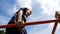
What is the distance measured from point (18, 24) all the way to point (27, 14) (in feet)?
3.64

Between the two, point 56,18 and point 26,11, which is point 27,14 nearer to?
point 26,11

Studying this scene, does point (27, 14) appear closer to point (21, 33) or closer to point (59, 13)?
point (21, 33)

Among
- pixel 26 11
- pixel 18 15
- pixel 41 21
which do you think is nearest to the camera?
pixel 41 21

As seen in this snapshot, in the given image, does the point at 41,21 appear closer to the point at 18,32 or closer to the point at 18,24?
the point at 18,24

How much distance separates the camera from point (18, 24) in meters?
A: 5.10

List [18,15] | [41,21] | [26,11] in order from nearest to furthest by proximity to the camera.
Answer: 1. [41,21]
2. [18,15]
3. [26,11]

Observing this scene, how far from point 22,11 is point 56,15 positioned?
1.14 m

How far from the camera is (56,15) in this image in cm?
517

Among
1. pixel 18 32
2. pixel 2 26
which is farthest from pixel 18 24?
pixel 18 32

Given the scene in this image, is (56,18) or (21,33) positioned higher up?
(56,18)

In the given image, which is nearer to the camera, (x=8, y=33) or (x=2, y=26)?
(x=2, y=26)

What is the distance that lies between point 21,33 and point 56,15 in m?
1.05

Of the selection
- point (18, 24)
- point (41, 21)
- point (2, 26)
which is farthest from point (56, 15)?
point (2, 26)

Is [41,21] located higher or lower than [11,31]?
higher
